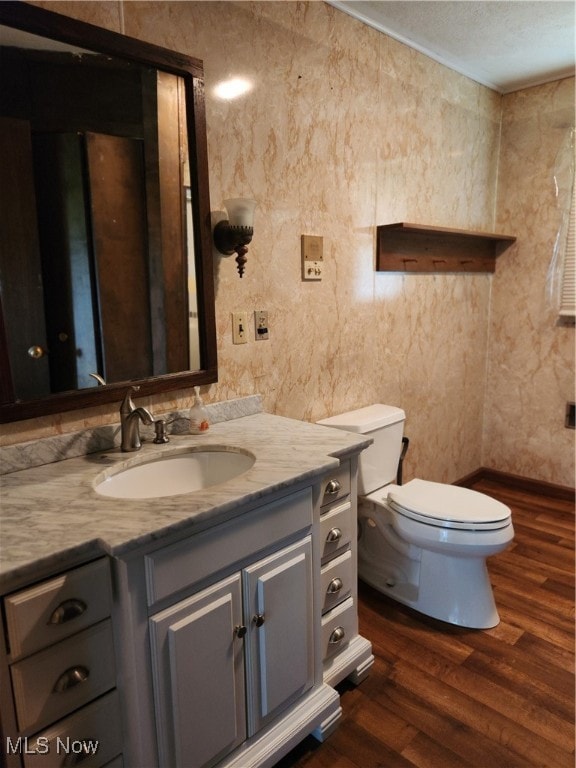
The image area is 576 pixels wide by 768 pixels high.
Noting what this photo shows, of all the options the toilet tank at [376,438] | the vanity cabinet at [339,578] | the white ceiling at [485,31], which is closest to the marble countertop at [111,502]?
the vanity cabinet at [339,578]

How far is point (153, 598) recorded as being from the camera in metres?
1.02

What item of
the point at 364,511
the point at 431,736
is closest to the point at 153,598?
the point at 431,736

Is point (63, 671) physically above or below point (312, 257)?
below

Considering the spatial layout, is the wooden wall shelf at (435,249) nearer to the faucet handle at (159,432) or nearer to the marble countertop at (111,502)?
the marble countertop at (111,502)

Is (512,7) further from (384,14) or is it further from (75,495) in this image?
(75,495)

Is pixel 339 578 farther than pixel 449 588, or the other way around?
pixel 449 588

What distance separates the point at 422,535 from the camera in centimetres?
190

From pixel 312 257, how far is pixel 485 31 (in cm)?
133

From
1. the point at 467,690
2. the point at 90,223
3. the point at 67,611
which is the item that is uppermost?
the point at 90,223

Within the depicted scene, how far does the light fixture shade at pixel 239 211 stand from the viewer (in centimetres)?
157

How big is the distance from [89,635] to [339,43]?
218cm

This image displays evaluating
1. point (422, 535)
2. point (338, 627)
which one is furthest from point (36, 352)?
point (422, 535)

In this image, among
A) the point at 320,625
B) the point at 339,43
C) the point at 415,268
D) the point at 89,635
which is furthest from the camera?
the point at 415,268

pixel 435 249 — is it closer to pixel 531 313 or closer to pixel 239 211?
pixel 531 313
